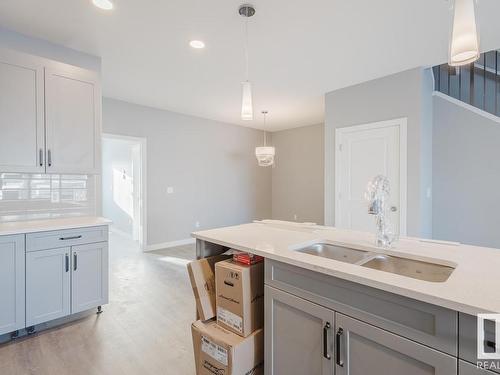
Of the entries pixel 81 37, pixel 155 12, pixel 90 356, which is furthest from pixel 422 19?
pixel 90 356

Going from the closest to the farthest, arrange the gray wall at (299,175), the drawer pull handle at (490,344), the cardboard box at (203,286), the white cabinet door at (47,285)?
the drawer pull handle at (490,344)
the cardboard box at (203,286)
the white cabinet door at (47,285)
the gray wall at (299,175)

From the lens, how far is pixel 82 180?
3.03 meters

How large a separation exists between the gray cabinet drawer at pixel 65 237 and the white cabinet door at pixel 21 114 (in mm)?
632

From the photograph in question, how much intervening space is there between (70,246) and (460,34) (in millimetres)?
3052

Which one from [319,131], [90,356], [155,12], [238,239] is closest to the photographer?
[238,239]

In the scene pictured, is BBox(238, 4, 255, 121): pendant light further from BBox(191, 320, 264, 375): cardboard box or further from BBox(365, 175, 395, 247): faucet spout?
BBox(191, 320, 264, 375): cardboard box

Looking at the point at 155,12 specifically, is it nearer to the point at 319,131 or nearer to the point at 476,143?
the point at 476,143

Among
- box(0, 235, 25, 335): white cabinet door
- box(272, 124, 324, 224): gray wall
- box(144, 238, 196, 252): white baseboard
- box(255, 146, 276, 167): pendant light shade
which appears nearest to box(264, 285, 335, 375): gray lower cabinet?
box(0, 235, 25, 335): white cabinet door

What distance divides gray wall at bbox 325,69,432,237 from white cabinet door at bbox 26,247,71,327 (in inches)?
151

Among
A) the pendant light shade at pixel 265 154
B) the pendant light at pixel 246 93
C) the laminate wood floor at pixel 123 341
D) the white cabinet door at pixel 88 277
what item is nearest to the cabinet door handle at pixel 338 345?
the laminate wood floor at pixel 123 341

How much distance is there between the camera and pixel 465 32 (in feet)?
3.73

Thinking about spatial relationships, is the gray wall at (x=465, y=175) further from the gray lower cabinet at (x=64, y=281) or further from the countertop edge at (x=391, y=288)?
the gray lower cabinet at (x=64, y=281)

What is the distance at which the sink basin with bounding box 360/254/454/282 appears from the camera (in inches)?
50.1

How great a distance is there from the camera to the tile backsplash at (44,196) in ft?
8.68
